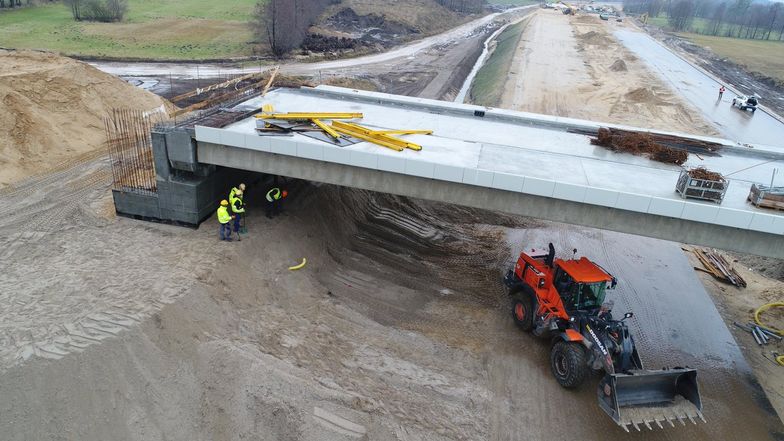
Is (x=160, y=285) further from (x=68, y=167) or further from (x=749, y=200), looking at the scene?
(x=749, y=200)

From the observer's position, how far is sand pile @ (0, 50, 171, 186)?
20.7 meters

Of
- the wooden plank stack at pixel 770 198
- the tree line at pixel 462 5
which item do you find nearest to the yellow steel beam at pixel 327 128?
the wooden plank stack at pixel 770 198

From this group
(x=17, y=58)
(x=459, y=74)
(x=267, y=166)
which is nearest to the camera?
(x=267, y=166)

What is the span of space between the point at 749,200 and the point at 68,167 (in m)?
23.8

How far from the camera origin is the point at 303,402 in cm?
1107

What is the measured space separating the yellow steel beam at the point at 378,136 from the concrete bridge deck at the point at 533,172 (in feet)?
1.58

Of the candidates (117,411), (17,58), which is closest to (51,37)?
(17,58)

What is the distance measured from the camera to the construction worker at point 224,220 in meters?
14.7

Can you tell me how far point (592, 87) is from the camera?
43.3 meters

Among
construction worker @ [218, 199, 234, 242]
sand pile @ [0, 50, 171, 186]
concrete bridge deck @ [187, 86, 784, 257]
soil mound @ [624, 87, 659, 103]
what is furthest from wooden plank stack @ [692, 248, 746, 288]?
sand pile @ [0, 50, 171, 186]

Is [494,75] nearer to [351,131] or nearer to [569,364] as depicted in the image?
[351,131]

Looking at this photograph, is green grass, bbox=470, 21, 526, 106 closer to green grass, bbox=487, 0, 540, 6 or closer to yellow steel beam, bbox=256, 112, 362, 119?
yellow steel beam, bbox=256, 112, 362, 119

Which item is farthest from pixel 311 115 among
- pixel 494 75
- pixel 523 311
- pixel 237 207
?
pixel 494 75

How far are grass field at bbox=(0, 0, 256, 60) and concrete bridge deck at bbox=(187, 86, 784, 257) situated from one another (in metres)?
33.8
